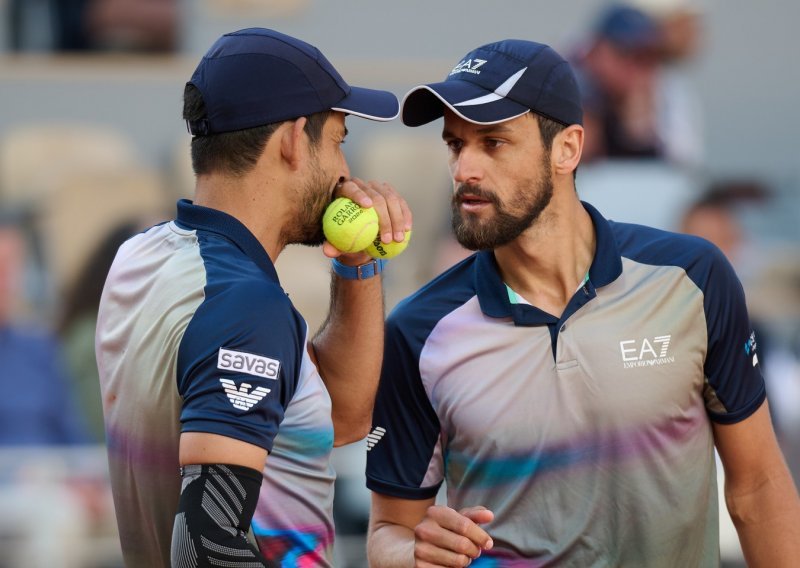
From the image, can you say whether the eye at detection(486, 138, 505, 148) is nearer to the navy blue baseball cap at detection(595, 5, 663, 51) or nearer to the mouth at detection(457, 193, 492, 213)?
the mouth at detection(457, 193, 492, 213)

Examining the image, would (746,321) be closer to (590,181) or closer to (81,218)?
(590,181)

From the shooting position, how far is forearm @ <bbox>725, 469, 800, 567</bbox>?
3.08m

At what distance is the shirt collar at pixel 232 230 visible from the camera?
265 cm

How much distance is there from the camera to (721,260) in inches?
123

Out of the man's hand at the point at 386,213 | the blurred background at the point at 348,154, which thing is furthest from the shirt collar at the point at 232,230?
the blurred background at the point at 348,154

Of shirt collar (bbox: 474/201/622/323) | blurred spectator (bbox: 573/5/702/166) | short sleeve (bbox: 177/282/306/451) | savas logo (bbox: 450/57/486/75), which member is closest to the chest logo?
short sleeve (bbox: 177/282/306/451)

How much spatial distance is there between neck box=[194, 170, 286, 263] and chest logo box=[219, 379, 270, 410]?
0.44m

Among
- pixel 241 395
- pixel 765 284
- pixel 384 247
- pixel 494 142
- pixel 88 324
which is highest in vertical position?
pixel 494 142

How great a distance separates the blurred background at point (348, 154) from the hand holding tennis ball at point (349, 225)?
9.49ft

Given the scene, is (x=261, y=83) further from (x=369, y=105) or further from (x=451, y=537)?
(x=451, y=537)

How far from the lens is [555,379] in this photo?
302cm

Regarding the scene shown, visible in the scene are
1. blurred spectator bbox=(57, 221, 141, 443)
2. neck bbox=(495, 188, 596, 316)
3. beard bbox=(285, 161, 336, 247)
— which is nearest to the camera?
beard bbox=(285, 161, 336, 247)

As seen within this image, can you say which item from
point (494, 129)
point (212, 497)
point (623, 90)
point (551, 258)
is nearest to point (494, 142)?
point (494, 129)

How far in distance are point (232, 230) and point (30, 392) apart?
3.41m
